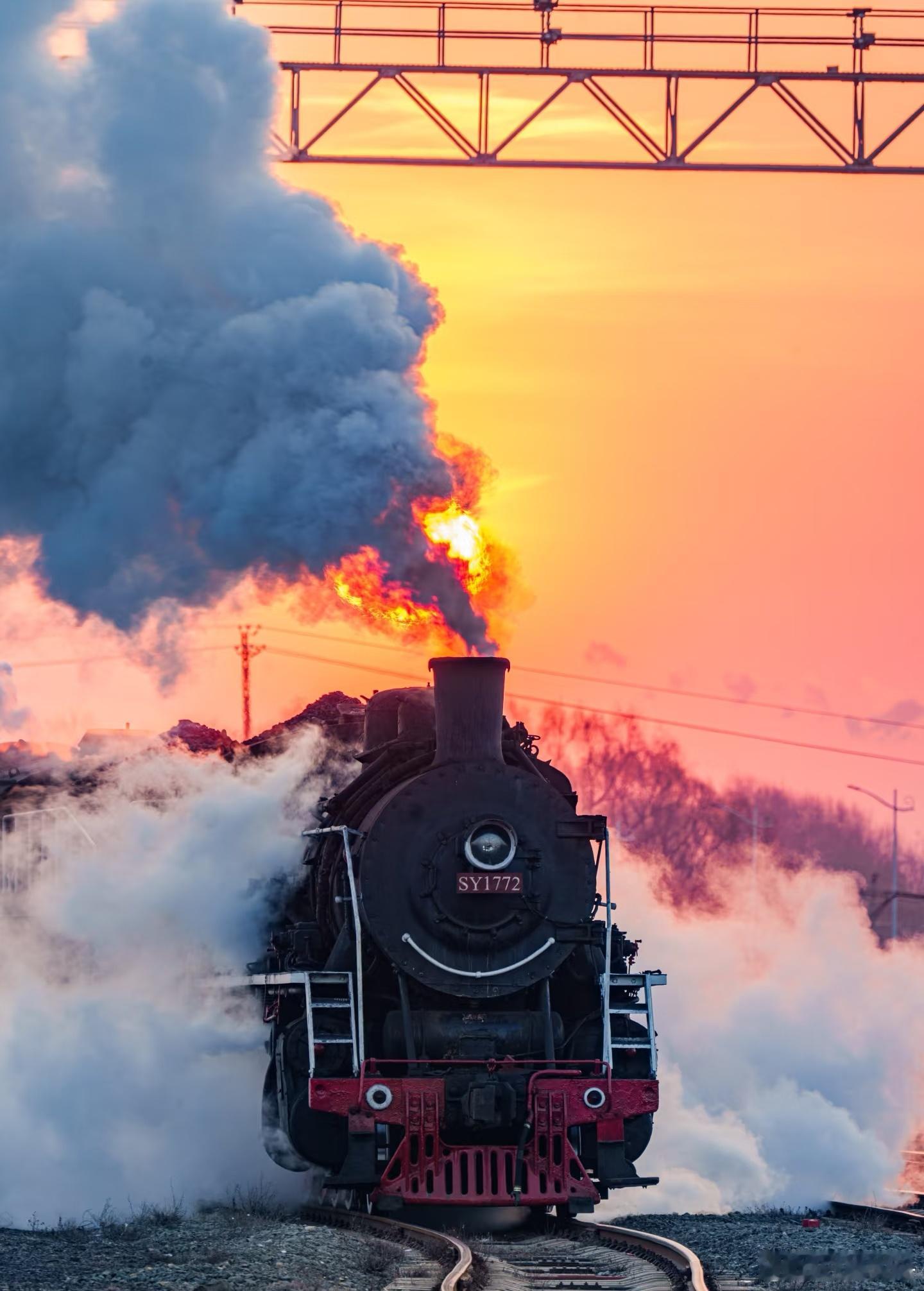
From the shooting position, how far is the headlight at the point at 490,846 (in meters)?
17.5

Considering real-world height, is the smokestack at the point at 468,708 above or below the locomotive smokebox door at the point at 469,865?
above

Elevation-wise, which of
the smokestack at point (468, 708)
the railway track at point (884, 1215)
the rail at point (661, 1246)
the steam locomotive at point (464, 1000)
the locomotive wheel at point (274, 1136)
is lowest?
the railway track at point (884, 1215)

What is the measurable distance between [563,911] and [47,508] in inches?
307

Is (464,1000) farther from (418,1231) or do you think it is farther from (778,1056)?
(778,1056)

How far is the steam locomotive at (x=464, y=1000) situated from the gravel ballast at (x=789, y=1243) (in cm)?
79

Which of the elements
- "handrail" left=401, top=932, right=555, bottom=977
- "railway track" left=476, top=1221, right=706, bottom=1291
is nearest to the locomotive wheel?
"handrail" left=401, top=932, right=555, bottom=977

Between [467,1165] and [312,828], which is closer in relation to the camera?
[467,1165]

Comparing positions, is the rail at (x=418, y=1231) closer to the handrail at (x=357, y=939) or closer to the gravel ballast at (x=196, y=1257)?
the gravel ballast at (x=196, y=1257)

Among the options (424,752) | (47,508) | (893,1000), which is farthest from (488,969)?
(893,1000)

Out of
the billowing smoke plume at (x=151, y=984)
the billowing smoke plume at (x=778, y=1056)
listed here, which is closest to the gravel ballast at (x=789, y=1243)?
the billowing smoke plume at (x=778, y=1056)

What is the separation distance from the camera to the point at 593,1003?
18266 mm

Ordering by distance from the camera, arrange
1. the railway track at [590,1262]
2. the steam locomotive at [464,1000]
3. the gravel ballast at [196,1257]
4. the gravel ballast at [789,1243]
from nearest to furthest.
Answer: the gravel ballast at [196,1257] → the gravel ballast at [789,1243] → the railway track at [590,1262] → the steam locomotive at [464,1000]

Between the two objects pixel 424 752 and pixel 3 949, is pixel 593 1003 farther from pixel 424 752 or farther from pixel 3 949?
pixel 3 949

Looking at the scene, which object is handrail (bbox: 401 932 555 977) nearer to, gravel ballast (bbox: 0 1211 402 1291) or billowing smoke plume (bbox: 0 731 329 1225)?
gravel ballast (bbox: 0 1211 402 1291)
